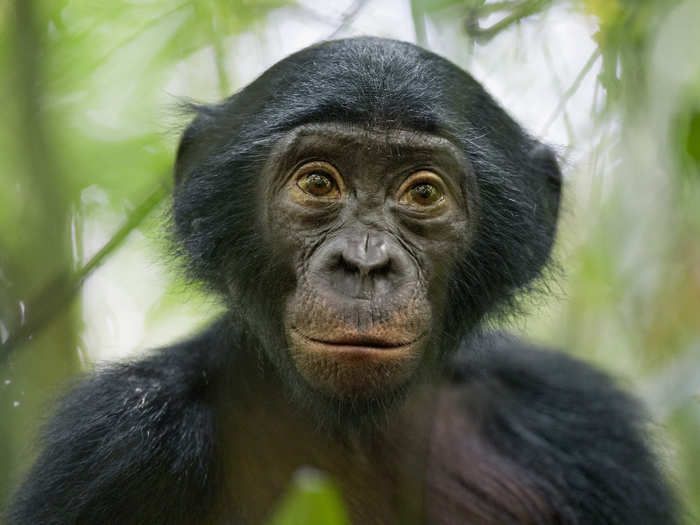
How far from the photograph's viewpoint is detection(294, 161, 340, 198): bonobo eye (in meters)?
3.70

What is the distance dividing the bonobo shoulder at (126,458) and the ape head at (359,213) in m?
0.51

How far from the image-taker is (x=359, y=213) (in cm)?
359

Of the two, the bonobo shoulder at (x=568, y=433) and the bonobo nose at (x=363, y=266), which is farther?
the bonobo shoulder at (x=568, y=433)

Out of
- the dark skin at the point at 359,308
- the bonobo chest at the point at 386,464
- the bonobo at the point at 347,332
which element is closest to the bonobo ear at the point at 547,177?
the bonobo at the point at 347,332

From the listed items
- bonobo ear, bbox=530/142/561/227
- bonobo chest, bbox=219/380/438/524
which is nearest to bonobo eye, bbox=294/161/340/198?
bonobo chest, bbox=219/380/438/524

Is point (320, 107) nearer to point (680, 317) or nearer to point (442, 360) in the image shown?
point (442, 360)

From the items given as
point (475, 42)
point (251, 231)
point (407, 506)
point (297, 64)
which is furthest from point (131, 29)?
point (407, 506)

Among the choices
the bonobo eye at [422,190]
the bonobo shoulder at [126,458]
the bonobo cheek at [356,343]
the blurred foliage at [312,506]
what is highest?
the bonobo eye at [422,190]

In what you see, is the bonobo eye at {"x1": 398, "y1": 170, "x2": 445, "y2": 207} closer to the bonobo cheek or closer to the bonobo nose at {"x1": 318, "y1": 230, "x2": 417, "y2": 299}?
the bonobo nose at {"x1": 318, "y1": 230, "x2": 417, "y2": 299}

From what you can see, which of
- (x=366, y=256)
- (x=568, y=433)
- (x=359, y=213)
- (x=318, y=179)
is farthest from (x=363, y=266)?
(x=568, y=433)

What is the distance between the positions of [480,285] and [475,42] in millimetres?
1428

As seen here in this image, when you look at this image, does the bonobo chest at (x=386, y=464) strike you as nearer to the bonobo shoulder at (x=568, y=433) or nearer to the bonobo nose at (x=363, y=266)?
the bonobo shoulder at (x=568, y=433)

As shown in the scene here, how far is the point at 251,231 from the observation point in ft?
12.7

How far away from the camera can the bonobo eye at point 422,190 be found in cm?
375
